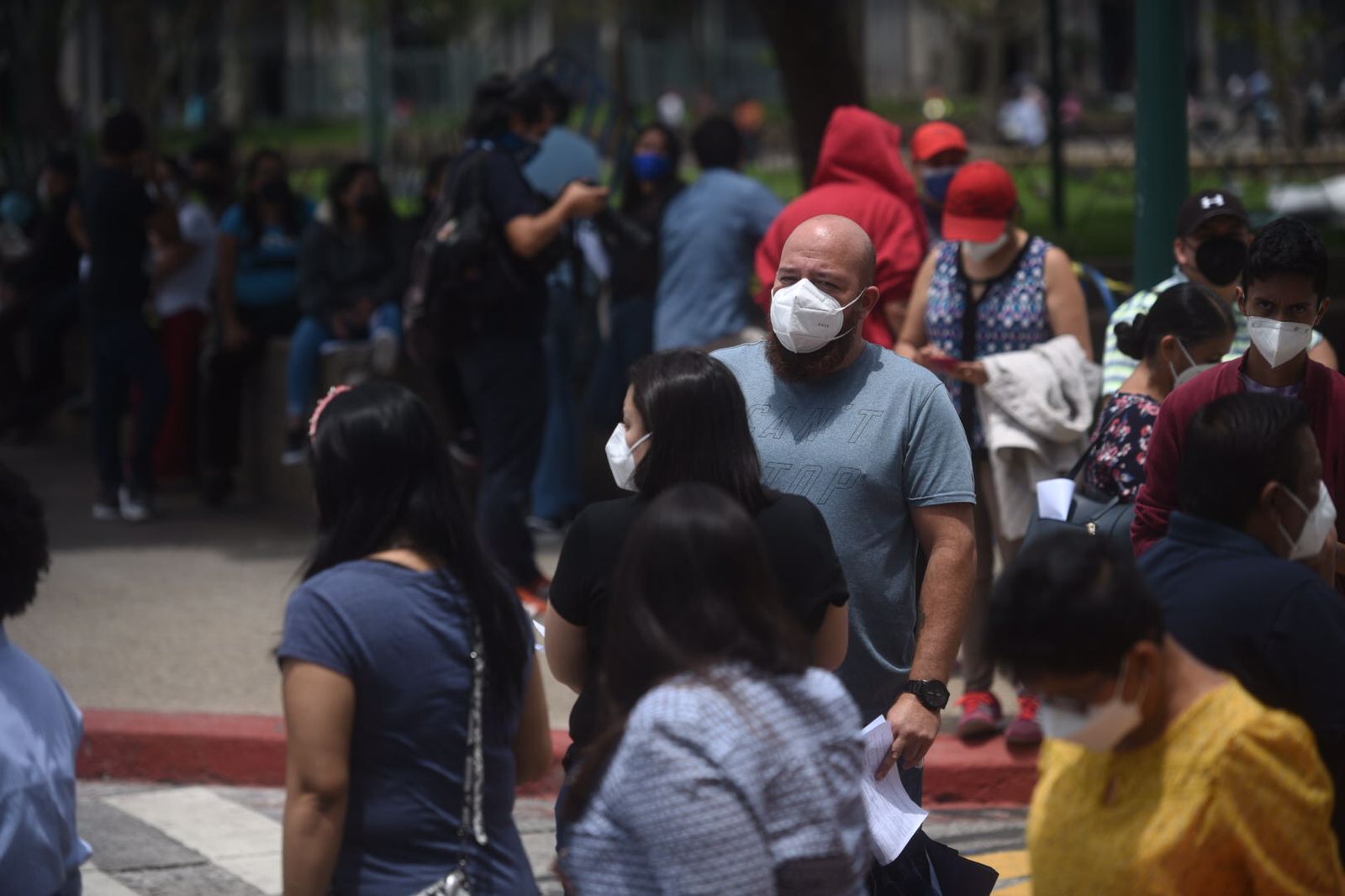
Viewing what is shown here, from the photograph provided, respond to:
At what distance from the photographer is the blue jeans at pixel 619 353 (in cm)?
926

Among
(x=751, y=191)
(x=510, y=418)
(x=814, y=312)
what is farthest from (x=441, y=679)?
(x=751, y=191)

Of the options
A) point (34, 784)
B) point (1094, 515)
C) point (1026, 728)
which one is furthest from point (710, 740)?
point (1026, 728)

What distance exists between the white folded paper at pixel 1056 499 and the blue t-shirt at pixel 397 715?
2160mm

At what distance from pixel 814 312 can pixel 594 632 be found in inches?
36.4

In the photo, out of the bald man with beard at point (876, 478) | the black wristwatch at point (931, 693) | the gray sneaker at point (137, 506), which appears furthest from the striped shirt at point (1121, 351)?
the gray sneaker at point (137, 506)

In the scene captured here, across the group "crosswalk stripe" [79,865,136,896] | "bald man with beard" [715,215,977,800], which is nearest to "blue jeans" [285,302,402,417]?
"crosswalk stripe" [79,865,136,896]

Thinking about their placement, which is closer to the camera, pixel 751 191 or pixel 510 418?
pixel 510 418

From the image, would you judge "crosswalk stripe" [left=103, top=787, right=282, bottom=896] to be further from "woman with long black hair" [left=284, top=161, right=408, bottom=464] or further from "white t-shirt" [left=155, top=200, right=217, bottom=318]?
"white t-shirt" [left=155, top=200, right=217, bottom=318]

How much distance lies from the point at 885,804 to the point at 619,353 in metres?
5.64

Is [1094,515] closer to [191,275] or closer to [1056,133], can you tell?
[191,275]

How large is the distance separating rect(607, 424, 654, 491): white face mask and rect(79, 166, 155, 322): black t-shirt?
6.48m

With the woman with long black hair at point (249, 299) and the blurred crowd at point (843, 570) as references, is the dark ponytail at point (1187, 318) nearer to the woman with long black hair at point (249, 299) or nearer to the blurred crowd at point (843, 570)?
the blurred crowd at point (843, 570)

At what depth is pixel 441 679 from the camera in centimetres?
307

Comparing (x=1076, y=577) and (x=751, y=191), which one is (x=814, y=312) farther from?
(x=751, y=191)
